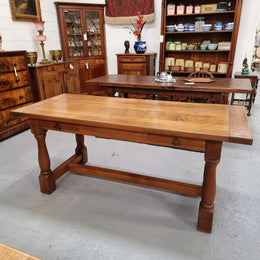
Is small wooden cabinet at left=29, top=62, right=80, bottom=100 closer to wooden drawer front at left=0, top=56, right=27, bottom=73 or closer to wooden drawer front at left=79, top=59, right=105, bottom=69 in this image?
wooden drawer front at left=0, top=56, right=27, bottom=73

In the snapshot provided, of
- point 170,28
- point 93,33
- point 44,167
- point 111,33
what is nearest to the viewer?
point 44,167

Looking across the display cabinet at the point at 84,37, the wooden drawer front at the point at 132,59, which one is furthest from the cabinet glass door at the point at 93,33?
the wooden drawer front at the point at 132,59

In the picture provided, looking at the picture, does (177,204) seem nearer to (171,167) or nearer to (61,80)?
(171,167)

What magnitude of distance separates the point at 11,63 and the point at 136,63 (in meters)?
2.39

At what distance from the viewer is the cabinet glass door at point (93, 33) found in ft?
16.2

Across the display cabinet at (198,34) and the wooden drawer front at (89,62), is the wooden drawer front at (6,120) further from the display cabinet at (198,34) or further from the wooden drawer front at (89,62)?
the display cabinet at (198,34)

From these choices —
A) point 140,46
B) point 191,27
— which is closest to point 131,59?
point 140,46

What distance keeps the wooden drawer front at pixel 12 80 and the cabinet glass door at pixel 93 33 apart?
2.09 m

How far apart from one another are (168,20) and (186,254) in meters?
4.48

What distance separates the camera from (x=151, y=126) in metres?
1.37

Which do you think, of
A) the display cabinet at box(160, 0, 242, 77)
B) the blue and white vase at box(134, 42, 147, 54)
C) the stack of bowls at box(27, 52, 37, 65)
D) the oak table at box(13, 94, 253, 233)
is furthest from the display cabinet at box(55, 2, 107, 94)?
the oak table at box(13, 94, 253, 233)

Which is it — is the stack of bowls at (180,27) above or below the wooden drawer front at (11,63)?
above

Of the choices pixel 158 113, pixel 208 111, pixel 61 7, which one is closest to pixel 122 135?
pixel 158 113

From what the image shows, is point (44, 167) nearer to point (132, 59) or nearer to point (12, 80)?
point (12, 80)
